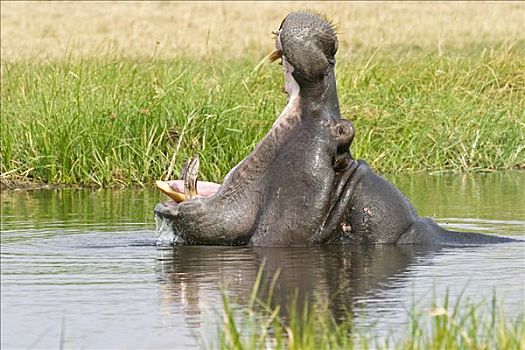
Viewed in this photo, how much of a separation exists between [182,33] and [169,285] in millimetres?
18886

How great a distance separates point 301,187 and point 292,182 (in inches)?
1.9

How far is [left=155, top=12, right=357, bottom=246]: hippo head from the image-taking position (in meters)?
6.65

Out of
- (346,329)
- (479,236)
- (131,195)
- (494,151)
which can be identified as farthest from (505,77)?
(346,329)

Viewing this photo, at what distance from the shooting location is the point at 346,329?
4855 millimetres

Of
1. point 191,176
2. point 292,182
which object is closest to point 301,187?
point 292,182

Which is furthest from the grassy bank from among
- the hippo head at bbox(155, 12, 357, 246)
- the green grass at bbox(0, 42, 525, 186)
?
the green grass at bbox(0, 42, 525, 186)

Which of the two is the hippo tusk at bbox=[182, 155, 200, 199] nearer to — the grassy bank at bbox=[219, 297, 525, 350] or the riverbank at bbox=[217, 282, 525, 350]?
the riverbank at bbox=[217, 282, 525, 350]

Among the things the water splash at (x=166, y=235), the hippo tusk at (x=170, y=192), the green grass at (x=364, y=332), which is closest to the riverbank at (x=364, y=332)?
the green grass at (x=364, y=332)

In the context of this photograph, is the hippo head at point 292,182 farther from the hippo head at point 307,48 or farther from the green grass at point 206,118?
the green grass at point 206,118

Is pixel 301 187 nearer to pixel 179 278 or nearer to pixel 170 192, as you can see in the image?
pixel 170 192

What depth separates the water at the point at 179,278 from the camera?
5.08 metres

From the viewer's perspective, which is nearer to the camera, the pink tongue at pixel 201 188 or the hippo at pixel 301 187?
the hippo at pixel 301 187

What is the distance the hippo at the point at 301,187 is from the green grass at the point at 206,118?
3.50 m

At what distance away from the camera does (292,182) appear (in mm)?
6691
